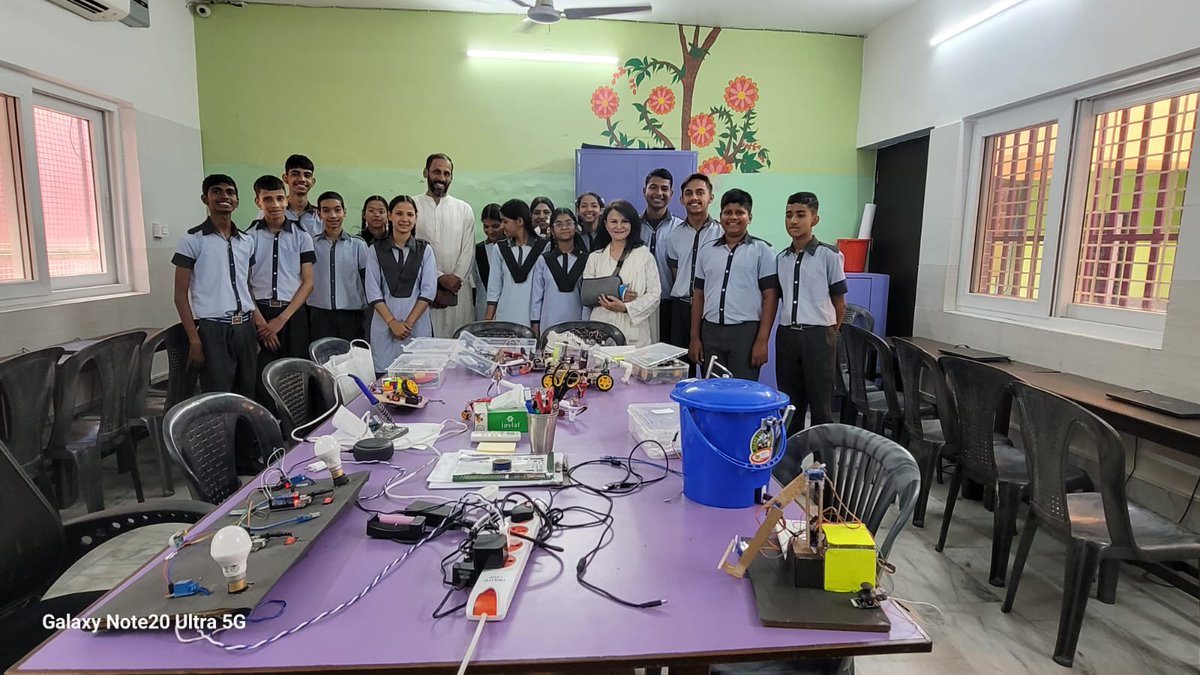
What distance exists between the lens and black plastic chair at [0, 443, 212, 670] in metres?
1.32

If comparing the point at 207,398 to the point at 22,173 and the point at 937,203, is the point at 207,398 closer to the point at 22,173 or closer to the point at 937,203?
the point at 22,173

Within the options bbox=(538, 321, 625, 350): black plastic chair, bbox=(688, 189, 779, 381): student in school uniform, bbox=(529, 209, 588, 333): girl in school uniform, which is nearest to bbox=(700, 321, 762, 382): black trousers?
bbox=(688, 189, 779, 381): student in school uniform

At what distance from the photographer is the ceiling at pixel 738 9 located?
4633 millimetres

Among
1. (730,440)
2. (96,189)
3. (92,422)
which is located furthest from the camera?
(96,189)

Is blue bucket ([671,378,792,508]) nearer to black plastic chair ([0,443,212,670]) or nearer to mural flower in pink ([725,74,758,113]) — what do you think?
black plastic chair ([0,443,212,670])

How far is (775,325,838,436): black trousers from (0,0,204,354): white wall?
4281 millimetres

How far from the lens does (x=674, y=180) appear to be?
486 cm

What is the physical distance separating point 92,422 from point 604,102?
4219 mm

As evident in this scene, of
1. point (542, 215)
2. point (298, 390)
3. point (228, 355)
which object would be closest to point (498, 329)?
point (542, 215)

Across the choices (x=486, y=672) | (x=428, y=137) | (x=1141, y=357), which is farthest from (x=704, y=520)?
(x=428, y=137)

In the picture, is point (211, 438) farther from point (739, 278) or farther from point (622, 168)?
point (622, 168)

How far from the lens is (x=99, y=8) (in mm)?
3398

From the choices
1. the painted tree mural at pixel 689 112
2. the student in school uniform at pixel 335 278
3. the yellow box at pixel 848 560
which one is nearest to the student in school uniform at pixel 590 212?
the painted tree mural at pixel 689 112

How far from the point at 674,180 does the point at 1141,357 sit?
315 centimetres
